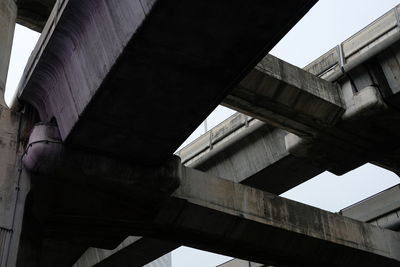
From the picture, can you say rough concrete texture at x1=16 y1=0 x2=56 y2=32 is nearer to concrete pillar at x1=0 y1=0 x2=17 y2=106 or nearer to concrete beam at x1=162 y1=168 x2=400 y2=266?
concrete pillar at x1=0 y1=0 x2=17 y2=106

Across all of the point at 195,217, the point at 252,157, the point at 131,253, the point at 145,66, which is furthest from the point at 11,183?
the point at 252,157

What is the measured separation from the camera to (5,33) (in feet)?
31.2

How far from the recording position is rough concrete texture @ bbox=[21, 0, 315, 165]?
239 inches

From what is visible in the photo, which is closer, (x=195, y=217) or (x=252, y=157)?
(x=195, y=217)

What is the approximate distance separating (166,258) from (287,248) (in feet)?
497

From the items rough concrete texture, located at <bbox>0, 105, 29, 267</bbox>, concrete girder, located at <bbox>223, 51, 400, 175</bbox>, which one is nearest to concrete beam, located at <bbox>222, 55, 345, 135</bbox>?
concrete girder, located at <bbox>223, 51, 400, 175</bbox>

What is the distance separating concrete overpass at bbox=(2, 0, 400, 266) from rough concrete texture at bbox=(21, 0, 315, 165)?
19 millimetres

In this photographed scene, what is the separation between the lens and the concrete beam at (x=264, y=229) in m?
10.5

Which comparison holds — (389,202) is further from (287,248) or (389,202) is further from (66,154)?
(66,154)

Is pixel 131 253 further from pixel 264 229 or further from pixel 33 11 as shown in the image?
pixel 33 11

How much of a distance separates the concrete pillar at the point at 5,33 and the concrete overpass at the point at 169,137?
65 centimetres

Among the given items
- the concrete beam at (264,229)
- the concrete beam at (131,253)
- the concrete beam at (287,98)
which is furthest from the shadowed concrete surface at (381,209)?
the concrete beam at (131,253)

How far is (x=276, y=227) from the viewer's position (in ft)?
37.8

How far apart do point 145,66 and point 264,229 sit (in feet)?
19.1
